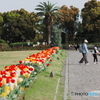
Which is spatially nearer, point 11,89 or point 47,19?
point 11,89

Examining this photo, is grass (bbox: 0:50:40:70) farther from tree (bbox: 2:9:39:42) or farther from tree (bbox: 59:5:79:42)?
tree (bbox: 2:9:39:42)

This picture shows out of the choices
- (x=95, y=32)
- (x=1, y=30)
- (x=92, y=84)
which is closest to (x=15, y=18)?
(x=1, y=30)

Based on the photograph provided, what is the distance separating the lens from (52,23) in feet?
235

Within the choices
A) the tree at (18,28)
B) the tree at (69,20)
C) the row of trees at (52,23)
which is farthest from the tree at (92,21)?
the tree at (18,28)

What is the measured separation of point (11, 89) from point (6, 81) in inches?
19.4

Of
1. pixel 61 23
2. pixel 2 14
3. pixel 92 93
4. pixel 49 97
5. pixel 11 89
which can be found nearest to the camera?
pixel 11 89

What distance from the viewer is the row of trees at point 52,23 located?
221 feet

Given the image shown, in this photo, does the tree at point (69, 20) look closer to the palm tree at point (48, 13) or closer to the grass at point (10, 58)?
the palm tree at point (48, 13)

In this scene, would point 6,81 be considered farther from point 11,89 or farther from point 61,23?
point 61,23

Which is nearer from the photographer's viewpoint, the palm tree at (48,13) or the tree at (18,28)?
the palm tree at (48,13)

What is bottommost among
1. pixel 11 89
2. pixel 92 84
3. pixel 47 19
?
pixel 92 84

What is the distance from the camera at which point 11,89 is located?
6.43 m

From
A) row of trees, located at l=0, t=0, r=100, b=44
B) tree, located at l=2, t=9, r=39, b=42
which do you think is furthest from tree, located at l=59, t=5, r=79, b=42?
tree, located at l=2, t=9, r=39, b=42

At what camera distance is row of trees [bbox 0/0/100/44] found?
67375 mm
